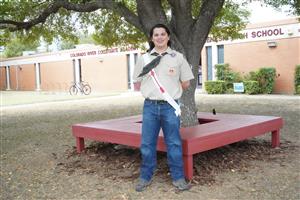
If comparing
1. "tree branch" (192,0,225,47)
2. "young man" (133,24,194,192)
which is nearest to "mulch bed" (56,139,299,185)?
"young man" (133,24,194,192)

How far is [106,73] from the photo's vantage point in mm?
Result: 29766

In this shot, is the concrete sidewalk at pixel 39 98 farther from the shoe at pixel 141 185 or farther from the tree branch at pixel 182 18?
the shoe at pixel 141 185

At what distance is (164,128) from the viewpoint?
4566 mm

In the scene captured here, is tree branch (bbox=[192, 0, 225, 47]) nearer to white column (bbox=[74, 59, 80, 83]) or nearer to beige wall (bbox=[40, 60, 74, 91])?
white column (bbox=[74, 59, 80, 83])

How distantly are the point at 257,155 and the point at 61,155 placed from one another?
3027 mm

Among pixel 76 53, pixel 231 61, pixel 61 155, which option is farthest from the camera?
pixel 76 53

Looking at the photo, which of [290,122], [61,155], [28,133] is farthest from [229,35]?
[61,155]

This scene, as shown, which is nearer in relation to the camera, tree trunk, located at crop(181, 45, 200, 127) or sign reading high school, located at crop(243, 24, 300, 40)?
tree trunk, located at crop(181, 45, 200, 127)

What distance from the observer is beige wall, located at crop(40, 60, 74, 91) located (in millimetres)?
33906

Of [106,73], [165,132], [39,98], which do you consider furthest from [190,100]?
[106,73]

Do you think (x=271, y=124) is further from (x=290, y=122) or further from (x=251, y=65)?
(x=251, y=65)

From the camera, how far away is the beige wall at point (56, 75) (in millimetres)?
33906

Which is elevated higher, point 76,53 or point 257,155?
point 76,53

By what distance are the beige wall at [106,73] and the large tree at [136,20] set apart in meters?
15.8
